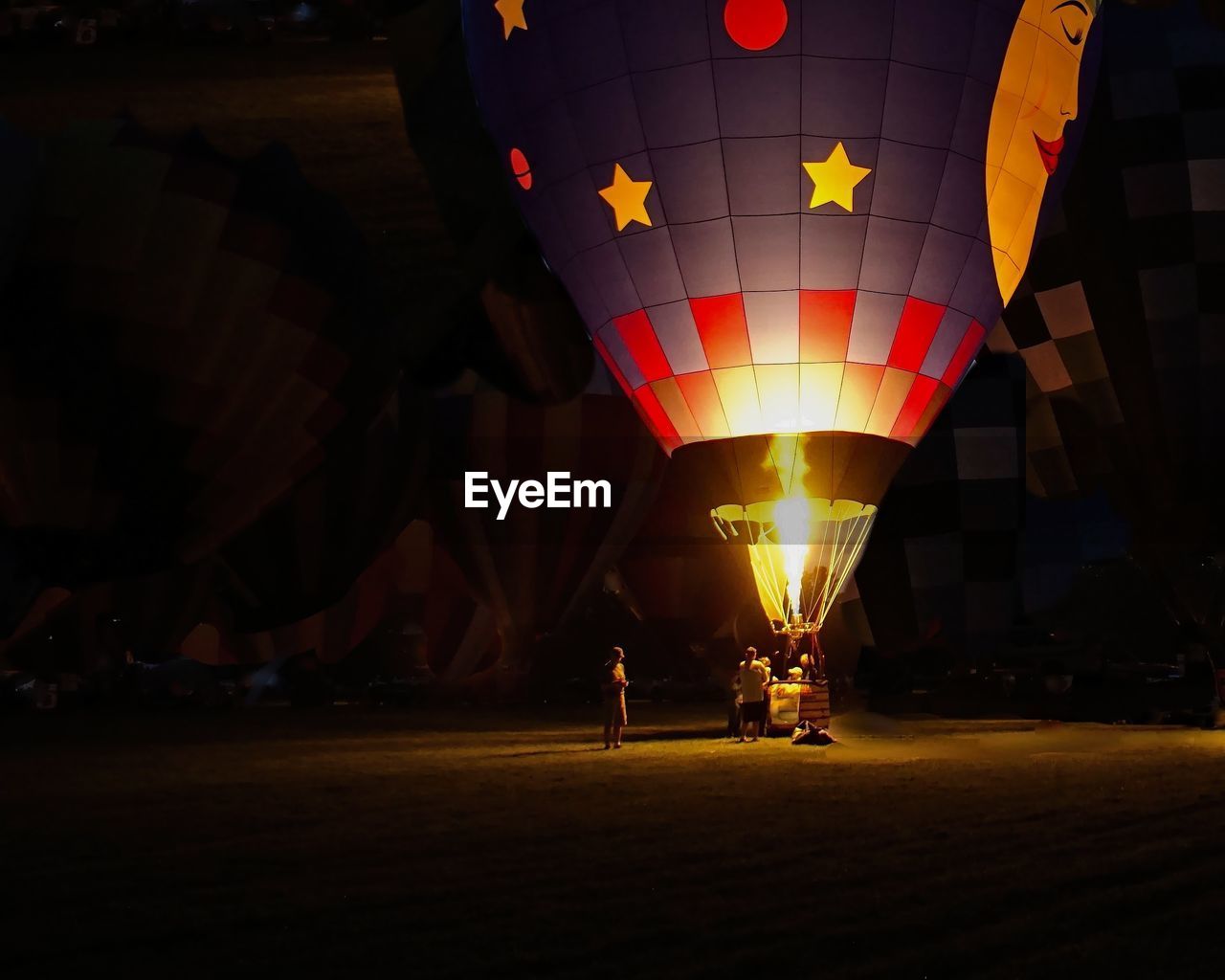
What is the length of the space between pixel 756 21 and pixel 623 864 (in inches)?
269

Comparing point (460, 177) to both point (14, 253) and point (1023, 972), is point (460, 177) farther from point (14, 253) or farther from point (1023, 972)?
point (1023, 972)

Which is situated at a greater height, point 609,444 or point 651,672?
point 609,444

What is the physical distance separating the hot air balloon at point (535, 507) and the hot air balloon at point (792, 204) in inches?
300

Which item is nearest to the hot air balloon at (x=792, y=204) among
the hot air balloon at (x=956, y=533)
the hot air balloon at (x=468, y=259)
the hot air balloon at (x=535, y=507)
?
the hot air balloon at (x=468, y=259)

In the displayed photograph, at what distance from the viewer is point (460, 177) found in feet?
60.1

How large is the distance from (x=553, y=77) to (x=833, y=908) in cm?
807

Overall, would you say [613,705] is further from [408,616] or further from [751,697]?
[408,616]

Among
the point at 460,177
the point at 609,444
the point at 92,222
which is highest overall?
the point at 460,177

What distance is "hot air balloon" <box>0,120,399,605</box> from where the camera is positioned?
16.0 m

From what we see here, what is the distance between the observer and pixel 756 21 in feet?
35.8

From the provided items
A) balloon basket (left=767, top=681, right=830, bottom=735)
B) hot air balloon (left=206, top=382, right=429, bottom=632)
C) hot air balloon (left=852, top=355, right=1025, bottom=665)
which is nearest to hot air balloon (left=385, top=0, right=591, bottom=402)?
hot air balloon (left=206, top=382, right=429, bottom=632)

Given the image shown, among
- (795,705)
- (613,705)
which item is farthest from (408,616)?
(613,705)

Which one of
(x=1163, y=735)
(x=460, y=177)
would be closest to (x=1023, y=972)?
(x=1163, y=735)

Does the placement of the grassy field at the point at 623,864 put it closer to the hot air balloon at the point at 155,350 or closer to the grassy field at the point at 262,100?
the hot air balloon at the point at 155,350
